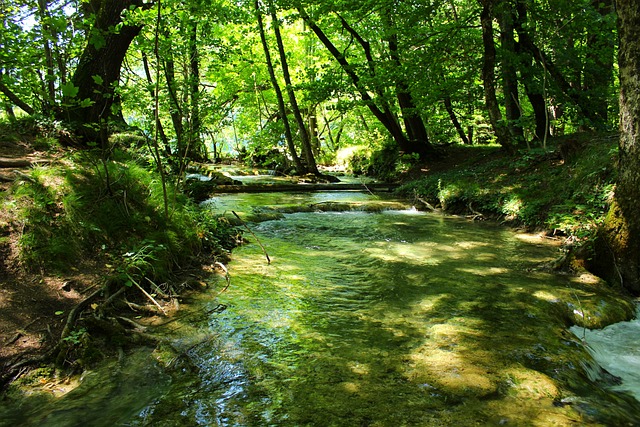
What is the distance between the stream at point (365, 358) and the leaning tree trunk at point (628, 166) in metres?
0.47

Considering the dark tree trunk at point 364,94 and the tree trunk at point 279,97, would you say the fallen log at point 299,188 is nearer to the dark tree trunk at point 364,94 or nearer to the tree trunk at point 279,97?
the dark tree trunk at point 364,94

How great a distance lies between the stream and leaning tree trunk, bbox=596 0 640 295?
0.47m

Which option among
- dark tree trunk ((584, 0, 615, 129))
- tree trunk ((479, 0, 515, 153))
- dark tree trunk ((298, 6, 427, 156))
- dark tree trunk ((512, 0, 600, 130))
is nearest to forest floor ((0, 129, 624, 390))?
tree trunk ((479, 0, 515, 153))

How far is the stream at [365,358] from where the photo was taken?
249 cm

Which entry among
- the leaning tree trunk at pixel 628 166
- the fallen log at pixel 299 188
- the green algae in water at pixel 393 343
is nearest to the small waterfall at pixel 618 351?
the green algae in water at pixel 393 343

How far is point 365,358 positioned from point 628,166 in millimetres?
4048

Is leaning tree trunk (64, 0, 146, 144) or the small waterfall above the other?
leaning tree trunk (64, 0, 146, 144)

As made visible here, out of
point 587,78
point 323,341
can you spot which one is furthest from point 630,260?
point 587,78

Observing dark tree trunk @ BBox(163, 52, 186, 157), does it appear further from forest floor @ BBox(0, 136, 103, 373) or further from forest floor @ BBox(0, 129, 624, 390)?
forest floor @ BBox(0, 136, 103, 373)

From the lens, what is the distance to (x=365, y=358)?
3.19 m

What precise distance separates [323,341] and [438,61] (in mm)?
11936

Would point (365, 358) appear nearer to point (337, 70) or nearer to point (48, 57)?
point (48, 57)

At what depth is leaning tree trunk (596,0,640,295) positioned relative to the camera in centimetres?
450

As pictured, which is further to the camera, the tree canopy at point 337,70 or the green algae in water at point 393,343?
the tree canopy at point 337,70
